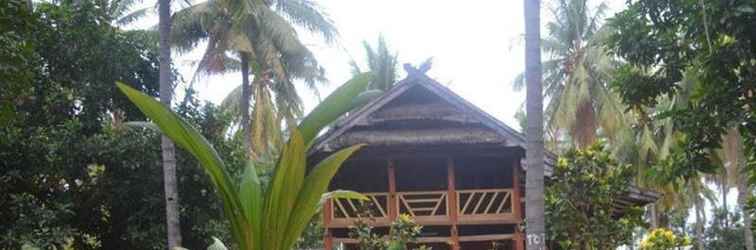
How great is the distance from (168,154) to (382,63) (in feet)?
47.6

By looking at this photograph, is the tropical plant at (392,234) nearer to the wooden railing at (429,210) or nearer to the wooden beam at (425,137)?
the wooden railing at (429,210)

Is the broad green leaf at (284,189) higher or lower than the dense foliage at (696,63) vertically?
lower

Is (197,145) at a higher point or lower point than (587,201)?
lower

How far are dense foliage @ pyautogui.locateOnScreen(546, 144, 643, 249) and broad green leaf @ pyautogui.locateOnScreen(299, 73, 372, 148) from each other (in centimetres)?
479

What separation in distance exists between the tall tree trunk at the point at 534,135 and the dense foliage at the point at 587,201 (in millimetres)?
2681

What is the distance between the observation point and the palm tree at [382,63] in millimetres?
25000

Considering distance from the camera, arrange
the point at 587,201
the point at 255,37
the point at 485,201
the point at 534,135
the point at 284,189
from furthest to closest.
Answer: the point at 255,37
the point at 485,201
the point at 587,201
the point at 534,135
the point at 284,189

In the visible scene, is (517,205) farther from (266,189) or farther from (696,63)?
(266,189)

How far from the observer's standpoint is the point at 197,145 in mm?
5020

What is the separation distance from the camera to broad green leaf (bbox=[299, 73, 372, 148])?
5.25 meters

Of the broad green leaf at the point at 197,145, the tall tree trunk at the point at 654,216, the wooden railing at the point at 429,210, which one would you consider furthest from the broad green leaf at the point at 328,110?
the tall tree trunk at the point at 654,216

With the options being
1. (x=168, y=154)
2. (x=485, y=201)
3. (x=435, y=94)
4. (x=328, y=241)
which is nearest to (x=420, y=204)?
(x=485, y=201)

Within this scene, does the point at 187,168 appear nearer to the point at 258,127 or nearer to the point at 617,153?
the point at 258,127

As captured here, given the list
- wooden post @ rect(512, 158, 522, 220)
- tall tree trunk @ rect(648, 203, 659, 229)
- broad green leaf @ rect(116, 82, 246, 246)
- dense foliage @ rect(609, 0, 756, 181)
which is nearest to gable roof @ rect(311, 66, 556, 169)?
wooden post @ rect(512, 158, 522, 220)
